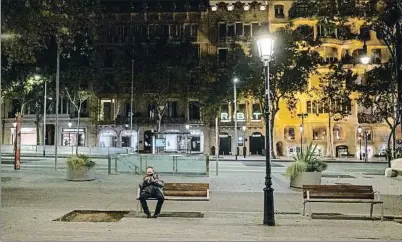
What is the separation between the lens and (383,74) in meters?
41.4

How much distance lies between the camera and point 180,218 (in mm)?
11859

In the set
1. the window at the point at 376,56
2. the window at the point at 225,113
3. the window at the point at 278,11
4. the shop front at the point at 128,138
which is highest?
the window at the point at 278,11

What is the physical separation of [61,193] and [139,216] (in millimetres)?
5856

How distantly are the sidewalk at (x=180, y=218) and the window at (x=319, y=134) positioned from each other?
42.7m

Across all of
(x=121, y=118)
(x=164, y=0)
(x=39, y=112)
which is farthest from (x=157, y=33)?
(x=39, y=112)

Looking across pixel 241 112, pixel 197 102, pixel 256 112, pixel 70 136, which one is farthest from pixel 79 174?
pixel 70 136

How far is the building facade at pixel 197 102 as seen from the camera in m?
60.5

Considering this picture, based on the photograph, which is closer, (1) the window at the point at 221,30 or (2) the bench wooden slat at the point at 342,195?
(2) the bench wooden slat at the point at 342,195

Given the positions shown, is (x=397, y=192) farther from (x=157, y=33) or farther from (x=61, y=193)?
(x=157, y=33)

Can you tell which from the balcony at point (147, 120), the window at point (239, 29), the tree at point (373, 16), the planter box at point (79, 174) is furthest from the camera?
the window at point (239, 29)

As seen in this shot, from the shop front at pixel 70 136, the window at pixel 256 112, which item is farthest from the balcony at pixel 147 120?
the window at pixel 256 112

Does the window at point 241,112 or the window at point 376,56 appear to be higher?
the window at point 376,56

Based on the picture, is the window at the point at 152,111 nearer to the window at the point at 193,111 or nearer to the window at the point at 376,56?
the window at the point at 193,111

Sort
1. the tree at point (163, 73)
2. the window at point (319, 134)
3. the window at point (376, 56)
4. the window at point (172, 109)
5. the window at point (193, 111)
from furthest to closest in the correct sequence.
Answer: the window at point (172, 109) < the window at point (193, 111) < the window at point (376, 56) < the window at point (319, 134) < the tree at point (163, 73)
